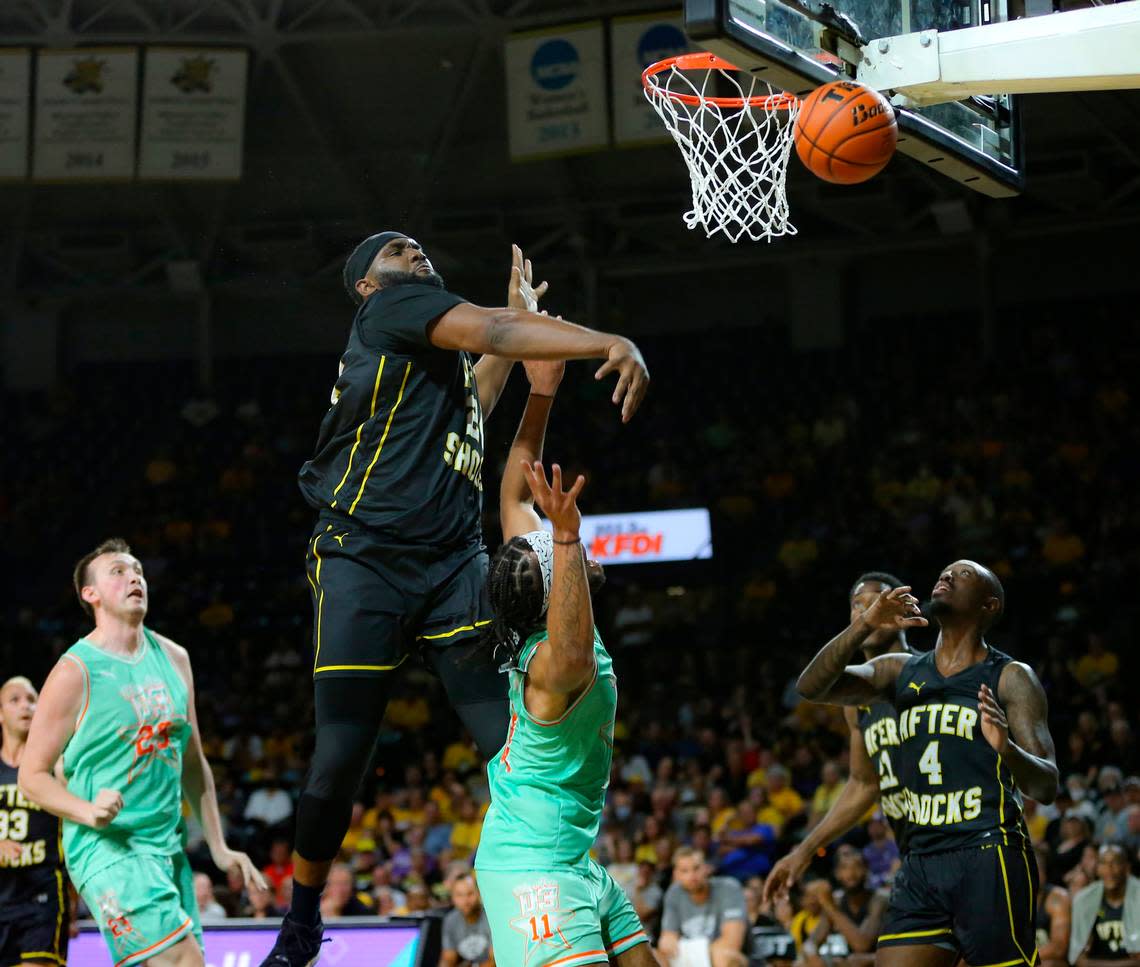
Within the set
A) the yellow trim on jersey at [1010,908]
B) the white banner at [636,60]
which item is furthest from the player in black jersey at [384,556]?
the white banner at [636,60]

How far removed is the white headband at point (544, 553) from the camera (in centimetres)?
432

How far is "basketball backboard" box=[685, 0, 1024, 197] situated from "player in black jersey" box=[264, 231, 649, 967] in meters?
1.33

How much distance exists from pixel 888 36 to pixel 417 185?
50.2ft

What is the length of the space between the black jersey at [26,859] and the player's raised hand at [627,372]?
487 cm

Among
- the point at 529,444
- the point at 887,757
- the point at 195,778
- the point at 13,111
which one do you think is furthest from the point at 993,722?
the point at 13,111

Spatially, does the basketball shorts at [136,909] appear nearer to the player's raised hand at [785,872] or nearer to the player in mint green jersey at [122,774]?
the player in mint green jersey at [122,774]

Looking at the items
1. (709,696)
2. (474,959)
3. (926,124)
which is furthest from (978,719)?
(709,696)

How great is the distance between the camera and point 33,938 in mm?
7316

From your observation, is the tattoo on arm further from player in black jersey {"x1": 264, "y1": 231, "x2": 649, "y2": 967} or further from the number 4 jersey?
player in black jersey {"x1": 264, "y1": 231, "x2": 649, "y2": 967}

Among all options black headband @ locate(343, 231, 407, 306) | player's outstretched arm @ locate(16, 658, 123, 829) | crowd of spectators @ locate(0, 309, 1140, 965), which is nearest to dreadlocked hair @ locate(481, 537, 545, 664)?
black headband @ locate(343, 231, 407, 306)

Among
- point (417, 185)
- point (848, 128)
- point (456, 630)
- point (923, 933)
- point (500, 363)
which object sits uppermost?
point (417, 185)

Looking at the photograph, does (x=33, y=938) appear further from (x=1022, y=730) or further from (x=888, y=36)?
(x=888, y=36)

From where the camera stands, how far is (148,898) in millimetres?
5730

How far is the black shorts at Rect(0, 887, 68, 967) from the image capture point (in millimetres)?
7301
